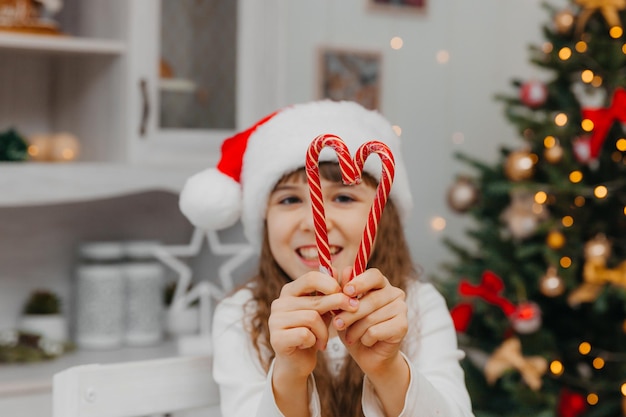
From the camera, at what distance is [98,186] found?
79.7 inches

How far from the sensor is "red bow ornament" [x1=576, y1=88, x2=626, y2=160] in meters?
2.12

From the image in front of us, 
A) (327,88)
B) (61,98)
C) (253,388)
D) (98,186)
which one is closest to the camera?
(253,388)

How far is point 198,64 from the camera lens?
219 cm

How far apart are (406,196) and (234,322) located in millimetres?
346

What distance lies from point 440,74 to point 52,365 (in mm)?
1642

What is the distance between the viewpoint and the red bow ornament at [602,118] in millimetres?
2117

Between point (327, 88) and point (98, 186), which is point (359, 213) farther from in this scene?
point (327, 88)

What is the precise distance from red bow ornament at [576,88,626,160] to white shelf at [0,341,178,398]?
3.83 ft

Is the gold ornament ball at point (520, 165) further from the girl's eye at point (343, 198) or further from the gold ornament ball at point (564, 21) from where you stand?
A: the girl's eye at point (343, 198)

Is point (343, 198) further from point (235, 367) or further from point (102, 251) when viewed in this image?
point (102, 251)

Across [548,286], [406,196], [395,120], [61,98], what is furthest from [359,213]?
[395,120]

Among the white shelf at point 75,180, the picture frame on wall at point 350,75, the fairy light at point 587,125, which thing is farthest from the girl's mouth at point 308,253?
the picture frame on wall at point 350,75

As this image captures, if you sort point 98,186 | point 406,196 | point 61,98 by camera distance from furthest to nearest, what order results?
1. point 61,98
2. point 98,186
3. point 406,196

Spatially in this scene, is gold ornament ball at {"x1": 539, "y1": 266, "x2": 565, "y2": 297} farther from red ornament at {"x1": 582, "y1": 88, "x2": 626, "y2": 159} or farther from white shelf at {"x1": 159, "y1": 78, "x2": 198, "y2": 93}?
white shelf at {"x1": 159, "y1": 78, "x2": 198, "y2": 93}
